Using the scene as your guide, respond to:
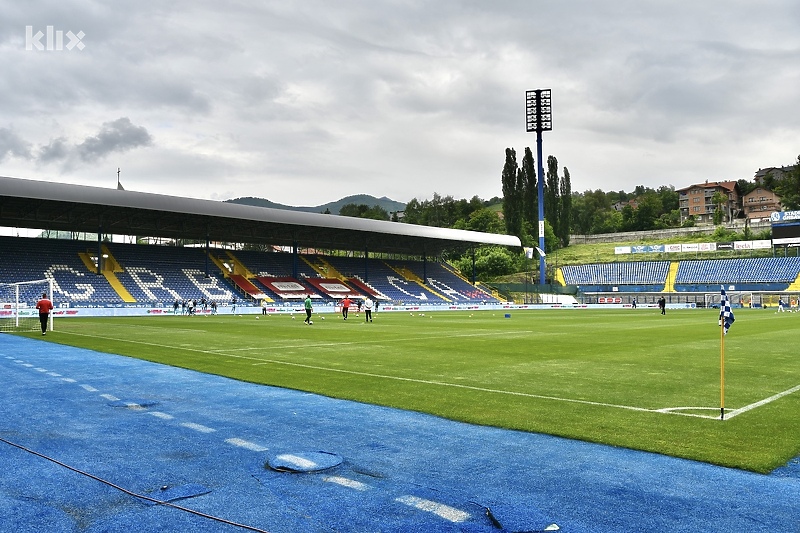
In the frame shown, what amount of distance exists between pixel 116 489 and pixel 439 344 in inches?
673

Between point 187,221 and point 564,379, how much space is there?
57599mm

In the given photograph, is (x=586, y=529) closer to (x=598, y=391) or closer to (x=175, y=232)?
(x=598, y=391)

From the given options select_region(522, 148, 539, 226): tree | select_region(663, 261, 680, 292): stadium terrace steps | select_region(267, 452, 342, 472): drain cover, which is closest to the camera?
select_region(267, 452, 342, 472): drain cover

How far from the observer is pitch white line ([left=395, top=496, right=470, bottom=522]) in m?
4.90

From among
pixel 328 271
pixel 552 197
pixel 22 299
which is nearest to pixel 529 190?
pixel 552 197

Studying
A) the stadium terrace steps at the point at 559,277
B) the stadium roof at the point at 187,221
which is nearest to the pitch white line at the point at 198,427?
the stadium roof at the point at 187,221

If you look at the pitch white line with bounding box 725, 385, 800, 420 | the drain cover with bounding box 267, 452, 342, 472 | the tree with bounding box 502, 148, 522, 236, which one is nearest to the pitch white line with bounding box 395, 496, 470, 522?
the drain cover with bounding box 267, 452, 342, 472

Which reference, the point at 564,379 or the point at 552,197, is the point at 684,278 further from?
the point at 564,379

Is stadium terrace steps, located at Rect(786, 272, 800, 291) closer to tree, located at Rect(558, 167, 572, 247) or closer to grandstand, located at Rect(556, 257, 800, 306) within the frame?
grandstand, located at Rect(556, 257, 800, 306)

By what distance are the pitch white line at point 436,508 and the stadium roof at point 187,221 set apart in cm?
5247

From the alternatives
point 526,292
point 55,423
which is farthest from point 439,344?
point 526,292

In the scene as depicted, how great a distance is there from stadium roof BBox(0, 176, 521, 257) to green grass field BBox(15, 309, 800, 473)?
102 ft

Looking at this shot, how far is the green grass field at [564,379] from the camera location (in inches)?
309

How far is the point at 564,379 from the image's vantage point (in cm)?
1283
